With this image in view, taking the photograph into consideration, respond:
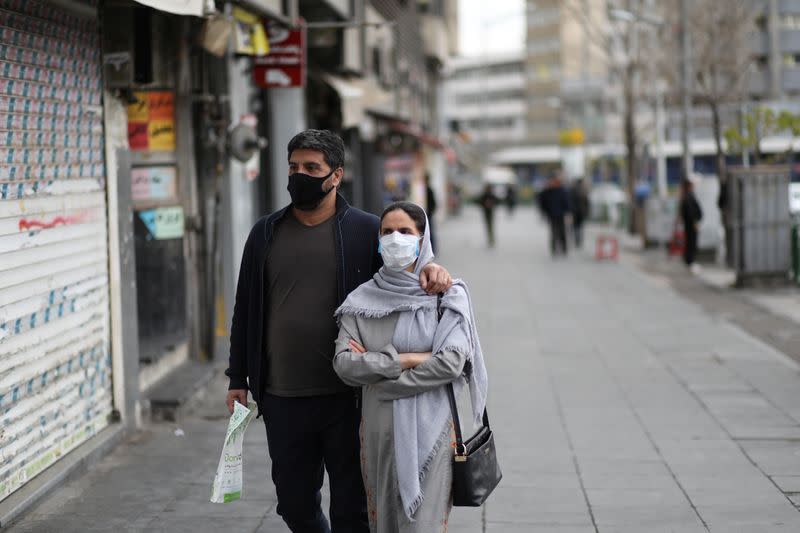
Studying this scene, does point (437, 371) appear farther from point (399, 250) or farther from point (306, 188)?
point (306, 188)

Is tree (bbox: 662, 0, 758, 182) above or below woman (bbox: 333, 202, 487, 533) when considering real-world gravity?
above

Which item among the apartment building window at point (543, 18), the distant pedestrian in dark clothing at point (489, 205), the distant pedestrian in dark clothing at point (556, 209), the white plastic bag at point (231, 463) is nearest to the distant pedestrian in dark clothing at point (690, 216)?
the distant pedestrian in dark clothing at point (556, 209)

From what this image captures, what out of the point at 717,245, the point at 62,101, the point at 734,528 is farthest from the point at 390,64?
the point at 734,528

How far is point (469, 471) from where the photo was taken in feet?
14.4

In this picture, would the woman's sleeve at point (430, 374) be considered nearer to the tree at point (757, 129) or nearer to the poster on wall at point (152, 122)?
the poster on wall at point (152, 122)

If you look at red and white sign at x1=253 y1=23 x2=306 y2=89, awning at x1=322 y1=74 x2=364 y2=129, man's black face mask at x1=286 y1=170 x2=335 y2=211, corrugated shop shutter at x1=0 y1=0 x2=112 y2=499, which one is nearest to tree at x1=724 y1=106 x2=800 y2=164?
awning at x1=322 y1=74 x2=364 y2=129

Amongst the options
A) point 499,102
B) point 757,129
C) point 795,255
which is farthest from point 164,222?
point 499,102

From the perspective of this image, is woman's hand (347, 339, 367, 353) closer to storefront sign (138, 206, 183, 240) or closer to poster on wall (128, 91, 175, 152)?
poster on wall (128, 91, 175, 152)

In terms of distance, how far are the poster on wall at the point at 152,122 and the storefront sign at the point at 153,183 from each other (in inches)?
7.2

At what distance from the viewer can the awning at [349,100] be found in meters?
16.4

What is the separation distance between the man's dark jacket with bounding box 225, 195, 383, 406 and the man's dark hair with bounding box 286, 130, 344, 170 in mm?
197

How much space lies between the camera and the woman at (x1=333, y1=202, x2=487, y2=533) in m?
4.31

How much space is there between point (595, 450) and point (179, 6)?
386cm

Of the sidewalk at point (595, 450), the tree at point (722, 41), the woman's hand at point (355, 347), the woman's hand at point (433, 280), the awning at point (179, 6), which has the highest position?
the tree at point (722, 41)
